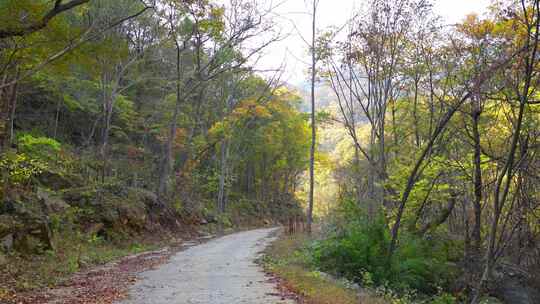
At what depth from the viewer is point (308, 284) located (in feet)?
31.8

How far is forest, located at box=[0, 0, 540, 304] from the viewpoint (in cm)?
1048

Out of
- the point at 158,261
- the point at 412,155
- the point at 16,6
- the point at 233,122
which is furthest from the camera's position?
the point at 233,122

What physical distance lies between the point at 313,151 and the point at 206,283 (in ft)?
39.6

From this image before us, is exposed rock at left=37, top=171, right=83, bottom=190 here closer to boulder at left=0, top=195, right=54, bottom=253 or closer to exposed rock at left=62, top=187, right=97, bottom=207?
exposed rock at left=62, top=187, right=97, bottom=207

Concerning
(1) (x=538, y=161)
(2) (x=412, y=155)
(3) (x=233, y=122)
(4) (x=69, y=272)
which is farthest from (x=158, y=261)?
(3) (x=233, y=122)

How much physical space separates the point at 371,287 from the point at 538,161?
5704 millimetres

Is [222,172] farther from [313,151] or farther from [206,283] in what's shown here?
[206,283]

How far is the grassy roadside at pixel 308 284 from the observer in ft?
27.2

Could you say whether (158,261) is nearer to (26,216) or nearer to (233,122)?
(26,216)

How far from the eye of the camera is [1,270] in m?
9.40

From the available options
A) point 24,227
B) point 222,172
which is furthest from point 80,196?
point 222,172

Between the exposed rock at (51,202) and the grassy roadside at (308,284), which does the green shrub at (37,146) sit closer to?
the exposed rock at (51,202)

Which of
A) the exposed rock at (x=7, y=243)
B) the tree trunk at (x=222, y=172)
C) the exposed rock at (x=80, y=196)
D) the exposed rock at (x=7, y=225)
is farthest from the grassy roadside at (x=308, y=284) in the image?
the tree trunk at (x=222, y=172)

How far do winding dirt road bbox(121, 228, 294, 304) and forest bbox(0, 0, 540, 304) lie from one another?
36.8 inches
